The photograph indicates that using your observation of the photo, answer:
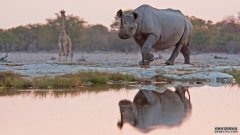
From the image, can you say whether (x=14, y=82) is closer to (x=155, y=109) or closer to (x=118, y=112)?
(x=118, y=112)

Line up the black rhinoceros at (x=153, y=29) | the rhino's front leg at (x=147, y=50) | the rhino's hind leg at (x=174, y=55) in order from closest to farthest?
1. the black rhinoceros at (x=153, y=29)
2. the rhino's front leg at (x=147, y=50)
3. the rhino's hind leg at (x=174, y=55)

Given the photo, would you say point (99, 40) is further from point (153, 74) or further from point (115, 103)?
point (115, 103)

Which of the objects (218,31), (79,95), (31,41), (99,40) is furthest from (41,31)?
(79,95)

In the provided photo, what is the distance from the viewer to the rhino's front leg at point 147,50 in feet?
63.0

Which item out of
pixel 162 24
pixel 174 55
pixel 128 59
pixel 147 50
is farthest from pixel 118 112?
pixel 128 59

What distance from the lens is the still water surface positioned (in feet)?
27.2

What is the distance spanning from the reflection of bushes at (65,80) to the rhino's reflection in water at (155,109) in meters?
2.30

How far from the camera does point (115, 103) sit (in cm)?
1134

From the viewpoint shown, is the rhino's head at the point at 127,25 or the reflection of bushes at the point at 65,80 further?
the rhino's head at the point at 127,25

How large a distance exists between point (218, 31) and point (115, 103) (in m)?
40.1

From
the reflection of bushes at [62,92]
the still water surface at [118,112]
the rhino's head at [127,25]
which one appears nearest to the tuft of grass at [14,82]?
the reflection of bushes at [62,92]

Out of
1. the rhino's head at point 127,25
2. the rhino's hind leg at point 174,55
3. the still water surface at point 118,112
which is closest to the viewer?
the still water surface at point 118,112

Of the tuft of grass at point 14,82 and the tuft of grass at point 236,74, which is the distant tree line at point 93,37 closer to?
the tuft of grass at point 236,74

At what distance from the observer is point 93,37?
51.5 metres
